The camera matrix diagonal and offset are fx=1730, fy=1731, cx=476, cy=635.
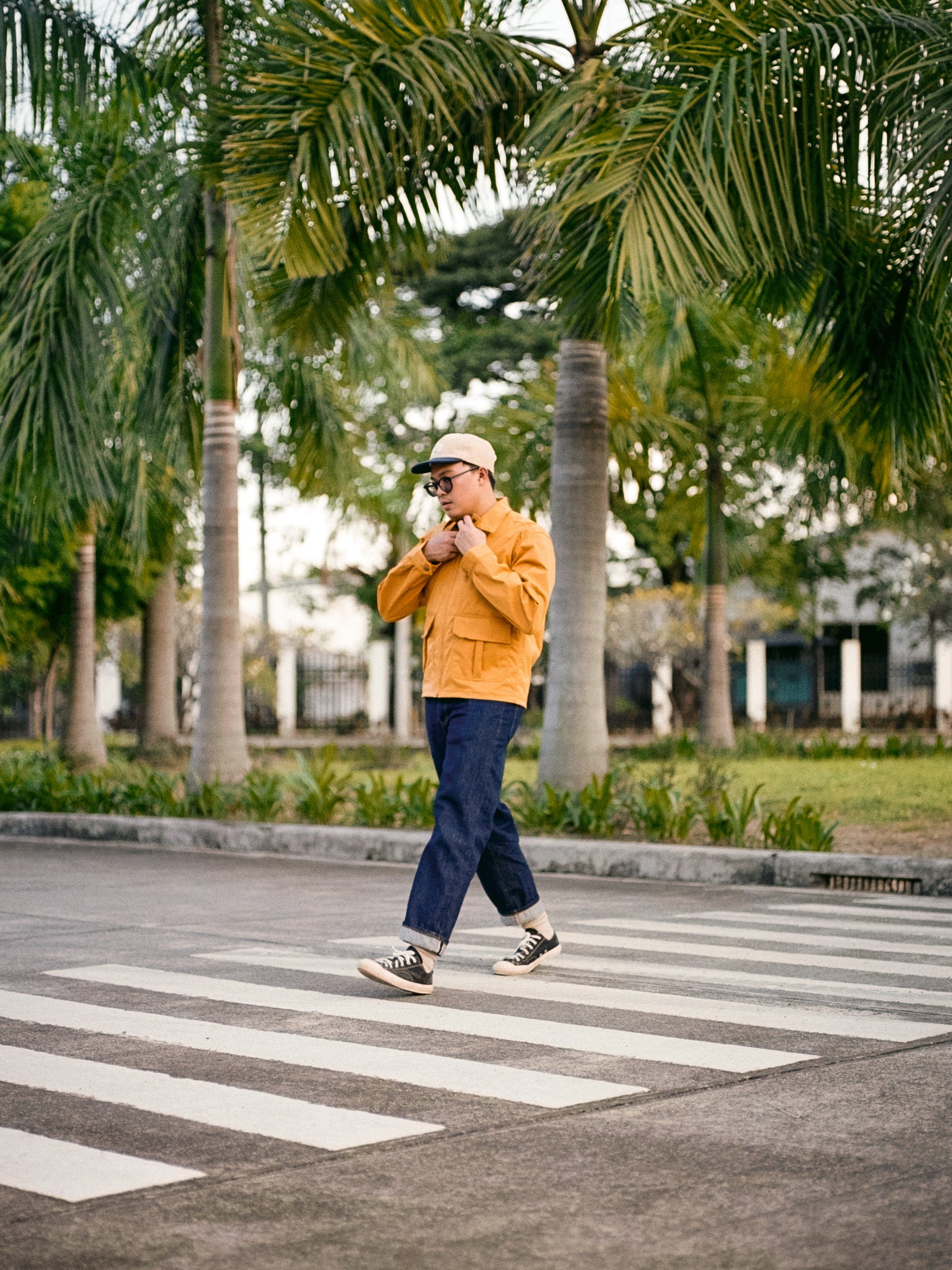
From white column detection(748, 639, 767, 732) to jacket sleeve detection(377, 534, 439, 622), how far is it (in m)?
31.6

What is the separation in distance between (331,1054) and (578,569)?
745 centimetres

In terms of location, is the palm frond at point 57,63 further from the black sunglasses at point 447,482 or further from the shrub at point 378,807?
the black sunglasses at point 447,482

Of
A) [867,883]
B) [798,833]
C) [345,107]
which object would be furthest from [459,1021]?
[345,107]

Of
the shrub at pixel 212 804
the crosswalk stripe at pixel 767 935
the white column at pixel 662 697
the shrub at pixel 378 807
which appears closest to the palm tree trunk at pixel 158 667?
the shrub at pixel 212 804

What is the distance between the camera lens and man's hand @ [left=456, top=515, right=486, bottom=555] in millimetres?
6406

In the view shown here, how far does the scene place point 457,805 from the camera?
6.38m

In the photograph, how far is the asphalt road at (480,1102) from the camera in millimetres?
3559

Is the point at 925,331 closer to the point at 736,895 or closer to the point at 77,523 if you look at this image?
the point at 736,895

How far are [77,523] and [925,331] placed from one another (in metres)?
12.1

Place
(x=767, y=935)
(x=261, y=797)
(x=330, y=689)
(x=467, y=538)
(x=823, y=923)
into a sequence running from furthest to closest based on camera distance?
(x=330, y=689) < (x=261, y=797) < (x=823, y=923) < (x=767, y=935) < (x=467, y=538)

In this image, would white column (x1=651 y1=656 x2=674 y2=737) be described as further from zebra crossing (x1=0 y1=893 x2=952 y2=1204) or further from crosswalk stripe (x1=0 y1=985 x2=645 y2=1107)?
crosswalk stripe (x1=0 y1=985 x2=645 y2=1107)

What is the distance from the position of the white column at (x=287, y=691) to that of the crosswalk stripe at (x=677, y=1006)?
31173 millimetres

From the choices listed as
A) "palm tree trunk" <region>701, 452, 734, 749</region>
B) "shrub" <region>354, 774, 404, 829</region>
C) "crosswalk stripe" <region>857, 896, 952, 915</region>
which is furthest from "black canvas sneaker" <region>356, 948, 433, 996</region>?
"palm tree trunk" <region>701, 452, 734, 749</region>

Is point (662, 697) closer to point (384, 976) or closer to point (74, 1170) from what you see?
point (384, 976)
